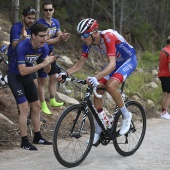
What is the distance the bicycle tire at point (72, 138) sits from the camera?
15.5 ft

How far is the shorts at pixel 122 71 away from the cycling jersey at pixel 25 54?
3.65 feet

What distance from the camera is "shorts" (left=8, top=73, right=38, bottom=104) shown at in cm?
555

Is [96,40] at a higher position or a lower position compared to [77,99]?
higher

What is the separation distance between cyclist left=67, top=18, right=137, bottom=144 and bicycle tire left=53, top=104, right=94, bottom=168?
0.22m

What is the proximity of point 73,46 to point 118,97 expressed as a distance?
707 inches

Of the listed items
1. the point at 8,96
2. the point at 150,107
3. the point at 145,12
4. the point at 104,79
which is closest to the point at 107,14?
the point at 145,12

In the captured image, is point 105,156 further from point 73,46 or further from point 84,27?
point 73,46

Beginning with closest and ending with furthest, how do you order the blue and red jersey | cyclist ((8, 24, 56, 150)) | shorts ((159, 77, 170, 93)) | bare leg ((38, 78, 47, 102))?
the blue and red jersey → cyclist ((8, 24, 56, 150)) → bare leg ((38, 78, 47, 102)) → shorts ((159, 77, 170, 93))

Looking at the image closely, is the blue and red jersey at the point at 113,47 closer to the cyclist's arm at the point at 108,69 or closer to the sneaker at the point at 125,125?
the cyclist's arm at the point at 108,69

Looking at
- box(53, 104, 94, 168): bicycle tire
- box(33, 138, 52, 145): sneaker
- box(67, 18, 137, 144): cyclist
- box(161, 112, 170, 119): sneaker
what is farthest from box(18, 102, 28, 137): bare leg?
box(161, 112, 170, 119): sneaker

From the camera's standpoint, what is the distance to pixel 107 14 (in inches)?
1252

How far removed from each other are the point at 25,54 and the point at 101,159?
→ 6.61 feet

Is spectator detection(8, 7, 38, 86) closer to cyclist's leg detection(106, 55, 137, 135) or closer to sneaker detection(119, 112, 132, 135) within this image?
cyclist's leg detection(106, 55, 137, 135)

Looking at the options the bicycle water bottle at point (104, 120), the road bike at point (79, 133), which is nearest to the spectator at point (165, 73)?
the road bike at point (79, 133)
